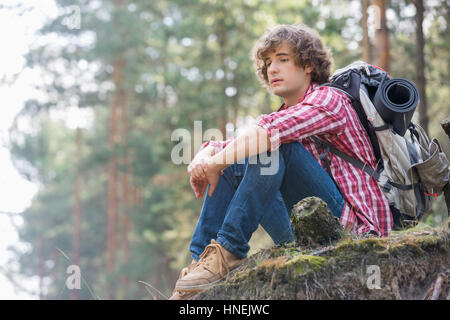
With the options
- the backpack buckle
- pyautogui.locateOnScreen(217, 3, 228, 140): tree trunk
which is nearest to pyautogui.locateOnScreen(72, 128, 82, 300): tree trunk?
pyautogui.locateOnScreen(217, 3, 228, 140): tree trunk

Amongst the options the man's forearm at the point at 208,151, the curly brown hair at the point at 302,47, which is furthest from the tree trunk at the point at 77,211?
the curly brown hair at the point at 302,47

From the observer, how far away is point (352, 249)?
217 cm

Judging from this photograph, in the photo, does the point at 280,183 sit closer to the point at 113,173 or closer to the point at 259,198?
the point at 259,198

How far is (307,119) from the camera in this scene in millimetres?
2400

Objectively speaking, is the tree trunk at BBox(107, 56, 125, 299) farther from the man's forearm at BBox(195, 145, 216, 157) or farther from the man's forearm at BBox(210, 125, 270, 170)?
the man's forearm at BBox(210, 125, 270, 170)

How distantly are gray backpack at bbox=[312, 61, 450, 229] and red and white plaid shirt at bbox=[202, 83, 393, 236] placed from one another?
4 cm

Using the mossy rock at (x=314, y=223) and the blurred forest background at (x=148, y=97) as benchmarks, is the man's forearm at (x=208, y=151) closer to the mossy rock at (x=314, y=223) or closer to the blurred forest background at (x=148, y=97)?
the mossy rock at (x=314, y=223)

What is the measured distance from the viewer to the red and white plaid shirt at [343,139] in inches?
94.0

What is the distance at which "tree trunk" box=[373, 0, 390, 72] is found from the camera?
23.9ft

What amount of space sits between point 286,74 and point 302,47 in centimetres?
20
